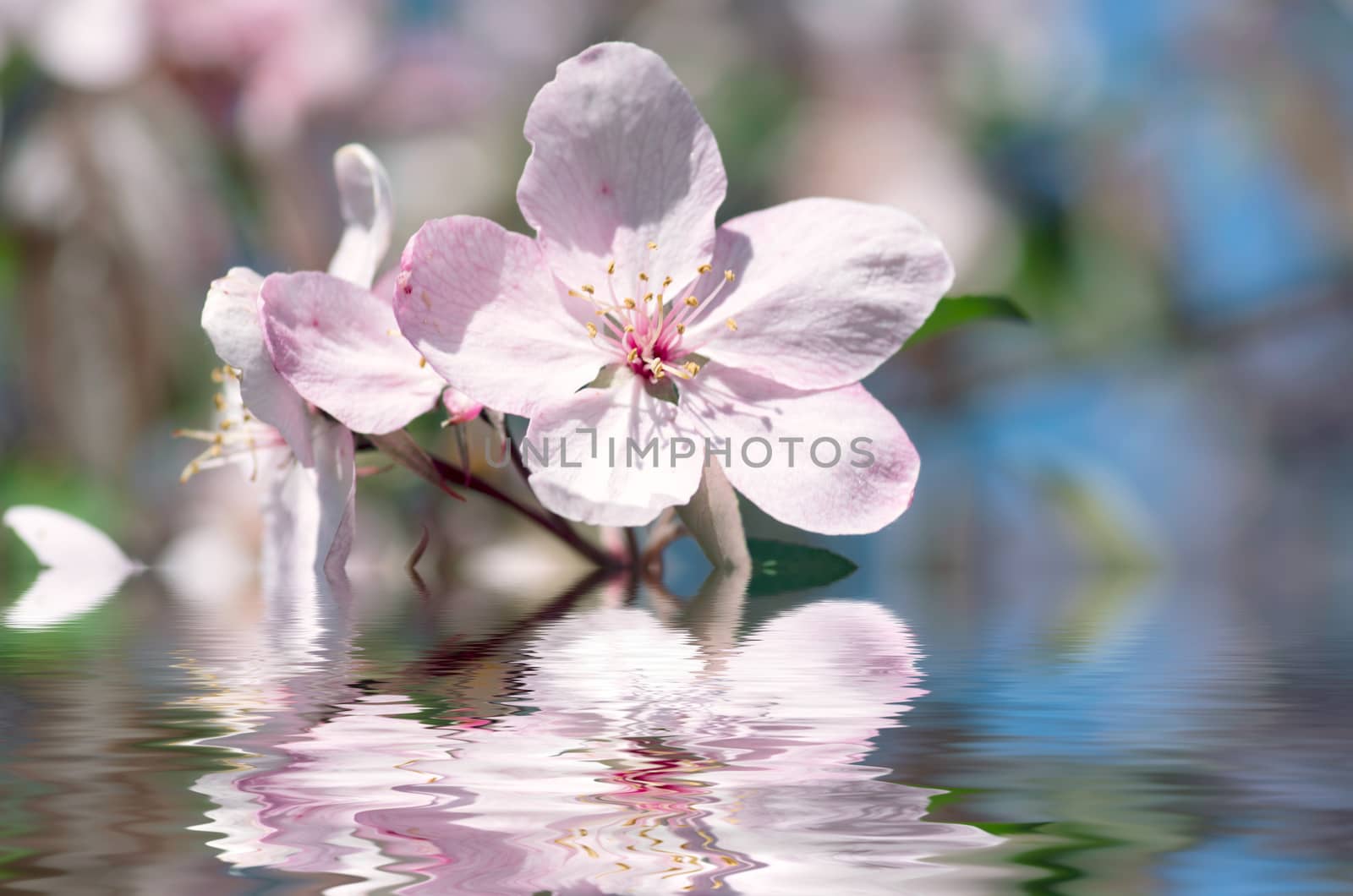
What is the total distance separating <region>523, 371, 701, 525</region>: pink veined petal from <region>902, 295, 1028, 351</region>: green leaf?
0.14 metres

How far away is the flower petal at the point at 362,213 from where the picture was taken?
0.58 m

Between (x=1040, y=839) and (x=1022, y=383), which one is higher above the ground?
(x=1022, y=383)

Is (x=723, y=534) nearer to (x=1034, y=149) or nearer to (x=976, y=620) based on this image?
(x=976, y=620)

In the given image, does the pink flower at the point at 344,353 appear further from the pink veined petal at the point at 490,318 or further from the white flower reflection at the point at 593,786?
the white flower reflection at the point at 593,786

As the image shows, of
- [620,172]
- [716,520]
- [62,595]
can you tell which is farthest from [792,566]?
[62,595]

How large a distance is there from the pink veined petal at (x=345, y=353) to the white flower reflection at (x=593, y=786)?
0.18m

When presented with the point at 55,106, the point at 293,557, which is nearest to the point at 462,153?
the point at 55,106

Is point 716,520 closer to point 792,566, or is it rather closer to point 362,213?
point 792,566

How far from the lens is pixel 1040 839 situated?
7.6 inches

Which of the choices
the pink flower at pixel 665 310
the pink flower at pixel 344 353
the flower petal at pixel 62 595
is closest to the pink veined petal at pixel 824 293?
the pink flower at pixel 665 310

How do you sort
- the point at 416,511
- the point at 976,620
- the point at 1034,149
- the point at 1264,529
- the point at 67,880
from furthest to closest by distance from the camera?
the point at 1264,529 → the point at 1034,149 → the point at 416,511 → the point at 976,620 → the point at 67,880

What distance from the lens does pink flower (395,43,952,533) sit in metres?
0.50

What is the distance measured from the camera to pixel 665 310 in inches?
21.0

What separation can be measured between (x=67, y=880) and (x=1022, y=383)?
95cm
